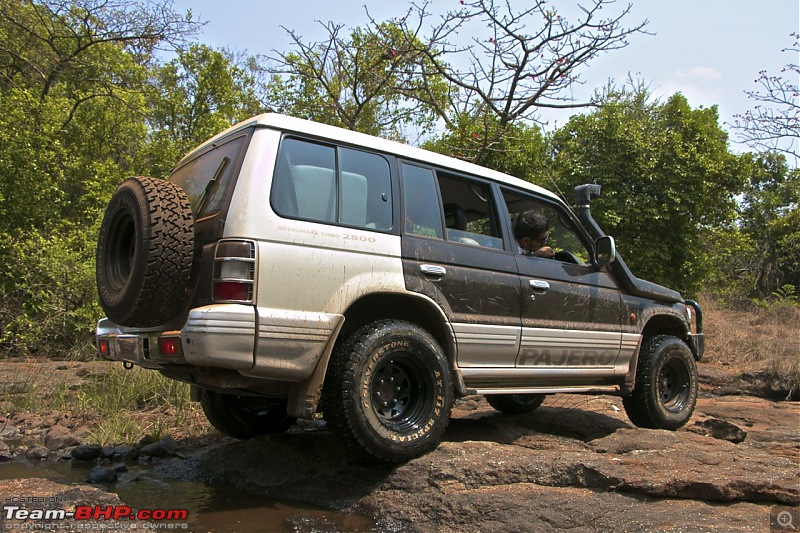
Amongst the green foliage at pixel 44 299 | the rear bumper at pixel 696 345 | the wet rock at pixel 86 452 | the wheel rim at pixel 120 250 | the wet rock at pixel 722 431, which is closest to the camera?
the wheel rim at pixel 120 250

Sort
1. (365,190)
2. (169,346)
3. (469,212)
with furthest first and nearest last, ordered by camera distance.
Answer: (469,212), (365,190), (169,346)

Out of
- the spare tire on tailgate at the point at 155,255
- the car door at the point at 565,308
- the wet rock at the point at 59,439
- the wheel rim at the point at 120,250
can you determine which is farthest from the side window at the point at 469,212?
the wet rock at the point at 59,439

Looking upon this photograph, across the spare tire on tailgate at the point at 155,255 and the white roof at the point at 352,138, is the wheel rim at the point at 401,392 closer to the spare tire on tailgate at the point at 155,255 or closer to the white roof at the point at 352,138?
the spare tire on tailgate at the point at 155,255

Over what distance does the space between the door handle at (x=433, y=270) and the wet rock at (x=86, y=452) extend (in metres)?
2.94

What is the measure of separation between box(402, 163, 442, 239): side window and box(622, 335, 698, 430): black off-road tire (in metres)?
2.43

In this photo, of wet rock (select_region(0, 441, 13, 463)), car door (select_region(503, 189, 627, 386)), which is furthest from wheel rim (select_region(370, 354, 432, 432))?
wet rock (select_region(0, 441, 13, 463))

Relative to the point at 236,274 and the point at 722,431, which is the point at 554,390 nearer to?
the point at 722,431

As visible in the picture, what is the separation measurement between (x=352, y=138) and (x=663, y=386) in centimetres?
367

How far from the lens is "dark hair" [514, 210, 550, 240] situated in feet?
15.6

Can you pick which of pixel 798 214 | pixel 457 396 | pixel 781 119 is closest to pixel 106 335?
pixel 457 396

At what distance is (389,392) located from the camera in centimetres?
367

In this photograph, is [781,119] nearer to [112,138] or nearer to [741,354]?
[741,354]

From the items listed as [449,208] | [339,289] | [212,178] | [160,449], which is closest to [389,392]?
[339,289]
